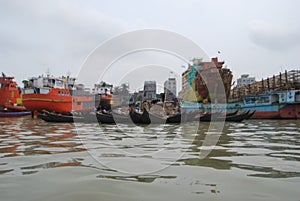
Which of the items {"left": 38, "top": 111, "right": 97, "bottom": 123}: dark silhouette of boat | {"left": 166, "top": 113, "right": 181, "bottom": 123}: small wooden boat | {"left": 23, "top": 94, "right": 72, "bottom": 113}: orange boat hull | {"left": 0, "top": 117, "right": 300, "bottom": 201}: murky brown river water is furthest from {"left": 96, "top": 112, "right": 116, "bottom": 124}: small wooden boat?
{"left": 23, "top": 94, "right": 72, "bottom": 113}: orange boat hull

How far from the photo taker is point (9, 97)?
30.1 metres

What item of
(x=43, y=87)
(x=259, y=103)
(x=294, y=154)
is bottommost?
(x=294, y=154)

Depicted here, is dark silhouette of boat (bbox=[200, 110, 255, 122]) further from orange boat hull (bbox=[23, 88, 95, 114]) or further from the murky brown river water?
orange boat hull (bbox=[23, 88, 95, 114])

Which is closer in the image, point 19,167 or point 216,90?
point 19,167

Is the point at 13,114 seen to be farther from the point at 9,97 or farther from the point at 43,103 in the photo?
the point at 43,103

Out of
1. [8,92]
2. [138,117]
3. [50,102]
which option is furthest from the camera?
[8,92]

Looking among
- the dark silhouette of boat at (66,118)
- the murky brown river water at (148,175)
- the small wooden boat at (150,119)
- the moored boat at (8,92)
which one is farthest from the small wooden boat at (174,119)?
the moored boat at (8,92)

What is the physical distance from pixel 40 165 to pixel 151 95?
2472 cm

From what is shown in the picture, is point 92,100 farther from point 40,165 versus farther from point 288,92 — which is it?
point 40,165

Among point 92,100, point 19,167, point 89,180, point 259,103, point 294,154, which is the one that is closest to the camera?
point 89,180

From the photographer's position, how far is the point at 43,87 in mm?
24172

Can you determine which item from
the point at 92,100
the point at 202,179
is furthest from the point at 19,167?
the point at 92,100

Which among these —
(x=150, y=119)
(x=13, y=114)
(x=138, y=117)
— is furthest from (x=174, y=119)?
(x=13, y=114)

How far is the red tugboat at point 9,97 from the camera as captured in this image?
90.3 ft
